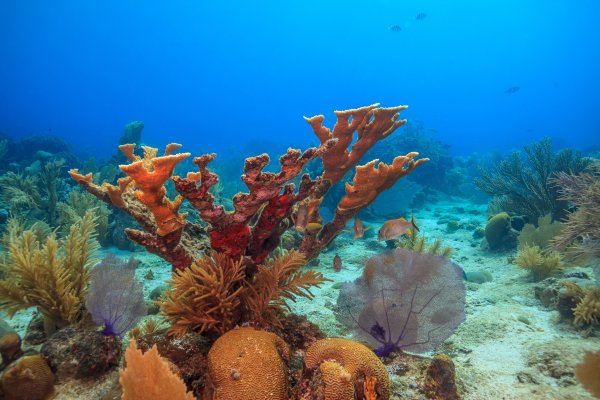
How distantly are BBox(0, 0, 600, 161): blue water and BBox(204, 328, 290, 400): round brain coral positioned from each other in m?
101

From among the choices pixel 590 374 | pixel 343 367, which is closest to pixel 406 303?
pixel 343 367

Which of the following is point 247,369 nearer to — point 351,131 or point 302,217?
point 302,217

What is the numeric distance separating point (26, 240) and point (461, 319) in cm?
458

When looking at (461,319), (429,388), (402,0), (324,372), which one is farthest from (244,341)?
(402,0)

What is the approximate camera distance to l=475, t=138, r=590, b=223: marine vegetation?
8.57 meters

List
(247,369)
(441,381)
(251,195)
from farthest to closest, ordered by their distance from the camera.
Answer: (441,381)
(251,195)
(247,369)

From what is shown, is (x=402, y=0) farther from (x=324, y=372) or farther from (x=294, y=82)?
(x=324, y=372)

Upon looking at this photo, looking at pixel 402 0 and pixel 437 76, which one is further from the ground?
pixel 402 0

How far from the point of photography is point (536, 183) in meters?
8.95

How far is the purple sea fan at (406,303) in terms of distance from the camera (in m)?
3.00

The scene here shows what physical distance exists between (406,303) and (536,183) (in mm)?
8565

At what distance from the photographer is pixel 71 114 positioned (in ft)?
425

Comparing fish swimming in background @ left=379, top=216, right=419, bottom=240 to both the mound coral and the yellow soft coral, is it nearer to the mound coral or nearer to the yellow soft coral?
the mound coral

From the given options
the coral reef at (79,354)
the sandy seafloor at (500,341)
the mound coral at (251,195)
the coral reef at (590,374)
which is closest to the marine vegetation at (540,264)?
the sandy seafloor at (500,341)
